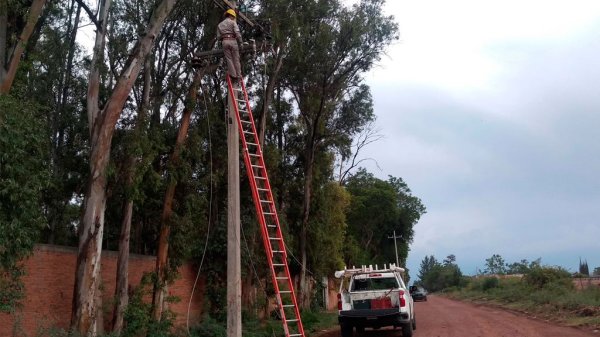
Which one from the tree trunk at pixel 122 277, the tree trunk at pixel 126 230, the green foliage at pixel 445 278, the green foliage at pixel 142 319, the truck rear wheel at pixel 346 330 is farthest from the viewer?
the green foliage at pixel 445 278

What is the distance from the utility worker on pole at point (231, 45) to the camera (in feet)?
35.5

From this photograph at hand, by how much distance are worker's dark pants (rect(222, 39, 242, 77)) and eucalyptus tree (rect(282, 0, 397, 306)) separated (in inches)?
384

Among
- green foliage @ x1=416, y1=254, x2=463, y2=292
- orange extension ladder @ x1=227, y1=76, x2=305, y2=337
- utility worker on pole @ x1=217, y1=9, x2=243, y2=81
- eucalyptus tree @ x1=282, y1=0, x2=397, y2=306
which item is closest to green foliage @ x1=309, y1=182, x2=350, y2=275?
eucalyptus tree @ x1=282, y1=0, x2=397, y2=306

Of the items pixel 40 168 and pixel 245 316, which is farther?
pixel 245 316

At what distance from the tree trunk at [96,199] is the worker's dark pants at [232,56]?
301cm

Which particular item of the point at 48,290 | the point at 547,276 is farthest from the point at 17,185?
the point at 547,276

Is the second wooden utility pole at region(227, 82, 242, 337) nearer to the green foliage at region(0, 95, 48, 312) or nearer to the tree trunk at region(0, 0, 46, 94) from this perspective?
the green foliage at region(0, 95, 48, 312)

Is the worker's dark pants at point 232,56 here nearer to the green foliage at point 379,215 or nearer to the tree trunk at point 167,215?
the tree trunk at point 167,215

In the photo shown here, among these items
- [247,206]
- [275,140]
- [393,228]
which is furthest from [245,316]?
[393,228]

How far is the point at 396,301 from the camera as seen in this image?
16859 mm

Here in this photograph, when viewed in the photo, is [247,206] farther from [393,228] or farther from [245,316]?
[393,228]

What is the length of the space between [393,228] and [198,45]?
48.3m

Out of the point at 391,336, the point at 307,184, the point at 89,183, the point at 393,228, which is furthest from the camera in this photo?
the point at 393,228

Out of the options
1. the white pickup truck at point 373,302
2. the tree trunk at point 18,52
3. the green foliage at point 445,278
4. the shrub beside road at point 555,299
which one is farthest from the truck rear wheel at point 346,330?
A: the green foliage at point 445,278
